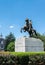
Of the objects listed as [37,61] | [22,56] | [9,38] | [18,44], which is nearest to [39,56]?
[37,61]

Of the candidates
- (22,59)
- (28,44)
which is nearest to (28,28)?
(28,44)

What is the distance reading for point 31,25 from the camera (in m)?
25.8

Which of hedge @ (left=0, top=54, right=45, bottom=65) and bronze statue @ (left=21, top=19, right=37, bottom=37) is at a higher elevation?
bronze statue @ (left=21, top=19, right=37, bottom=37)

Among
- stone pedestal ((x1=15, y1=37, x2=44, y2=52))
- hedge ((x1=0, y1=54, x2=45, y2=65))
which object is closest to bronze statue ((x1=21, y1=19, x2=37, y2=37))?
stone pedestal ((x1=15, y1=37, x2=44, y2=52))

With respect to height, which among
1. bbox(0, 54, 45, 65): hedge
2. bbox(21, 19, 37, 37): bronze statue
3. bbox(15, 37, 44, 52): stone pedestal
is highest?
bbox(21, 19, 37, 37): bronze statue

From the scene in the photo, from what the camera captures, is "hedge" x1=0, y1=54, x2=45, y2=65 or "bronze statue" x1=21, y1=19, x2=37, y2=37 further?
"bronze statue" x1=21, y1=19, x2=37, y2=37

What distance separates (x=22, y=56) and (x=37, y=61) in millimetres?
1969

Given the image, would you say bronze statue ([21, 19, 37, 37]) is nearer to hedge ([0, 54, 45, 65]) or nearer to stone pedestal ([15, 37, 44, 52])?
stone pedestal ([15, 37, 44, 52])

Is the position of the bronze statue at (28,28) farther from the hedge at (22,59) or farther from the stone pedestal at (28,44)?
the hedge at (22,59)

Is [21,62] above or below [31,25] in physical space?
→ below

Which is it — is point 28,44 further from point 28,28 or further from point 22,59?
point 22,59

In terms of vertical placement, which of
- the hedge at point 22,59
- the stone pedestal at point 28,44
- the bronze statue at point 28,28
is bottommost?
the hedge at point 22,59

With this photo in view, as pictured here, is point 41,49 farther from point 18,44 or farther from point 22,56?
point 22,56

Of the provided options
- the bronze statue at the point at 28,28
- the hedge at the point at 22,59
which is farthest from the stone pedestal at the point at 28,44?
the hedge at the point at 22,59
